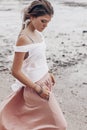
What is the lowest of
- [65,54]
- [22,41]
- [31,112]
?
[65,54]

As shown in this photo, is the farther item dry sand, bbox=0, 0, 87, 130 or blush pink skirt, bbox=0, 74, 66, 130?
dry sand, bbox=0, 0, 87, 130

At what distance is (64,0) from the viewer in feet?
55.5

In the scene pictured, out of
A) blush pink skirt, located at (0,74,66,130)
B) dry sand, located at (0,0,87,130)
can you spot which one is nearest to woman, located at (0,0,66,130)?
blush pink skirt, located at (0,74,66,130)

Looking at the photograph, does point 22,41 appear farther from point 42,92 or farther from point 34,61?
point 42,92

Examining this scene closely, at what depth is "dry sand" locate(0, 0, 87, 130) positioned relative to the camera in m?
5.91

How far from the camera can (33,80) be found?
360cm

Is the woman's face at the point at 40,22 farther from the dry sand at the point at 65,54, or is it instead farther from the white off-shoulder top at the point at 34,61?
the dry sand at the point at 65,54

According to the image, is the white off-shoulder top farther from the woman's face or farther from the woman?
the woman's face

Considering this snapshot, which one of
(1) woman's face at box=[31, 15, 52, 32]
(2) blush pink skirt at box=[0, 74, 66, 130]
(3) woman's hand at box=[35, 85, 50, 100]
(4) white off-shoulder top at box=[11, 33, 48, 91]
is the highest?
(1) woman's face at box=[31, 15, 52, 32]

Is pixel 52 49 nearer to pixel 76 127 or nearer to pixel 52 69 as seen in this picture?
pixel 52 69

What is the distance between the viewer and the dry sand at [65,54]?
19.4 feet

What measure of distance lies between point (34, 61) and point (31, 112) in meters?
0.39

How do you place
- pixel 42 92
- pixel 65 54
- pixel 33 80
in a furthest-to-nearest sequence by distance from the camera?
pixel 65 54 < pixel 33 80 < pixel 42 92

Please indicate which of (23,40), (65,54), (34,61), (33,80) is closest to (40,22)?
(23,40)
